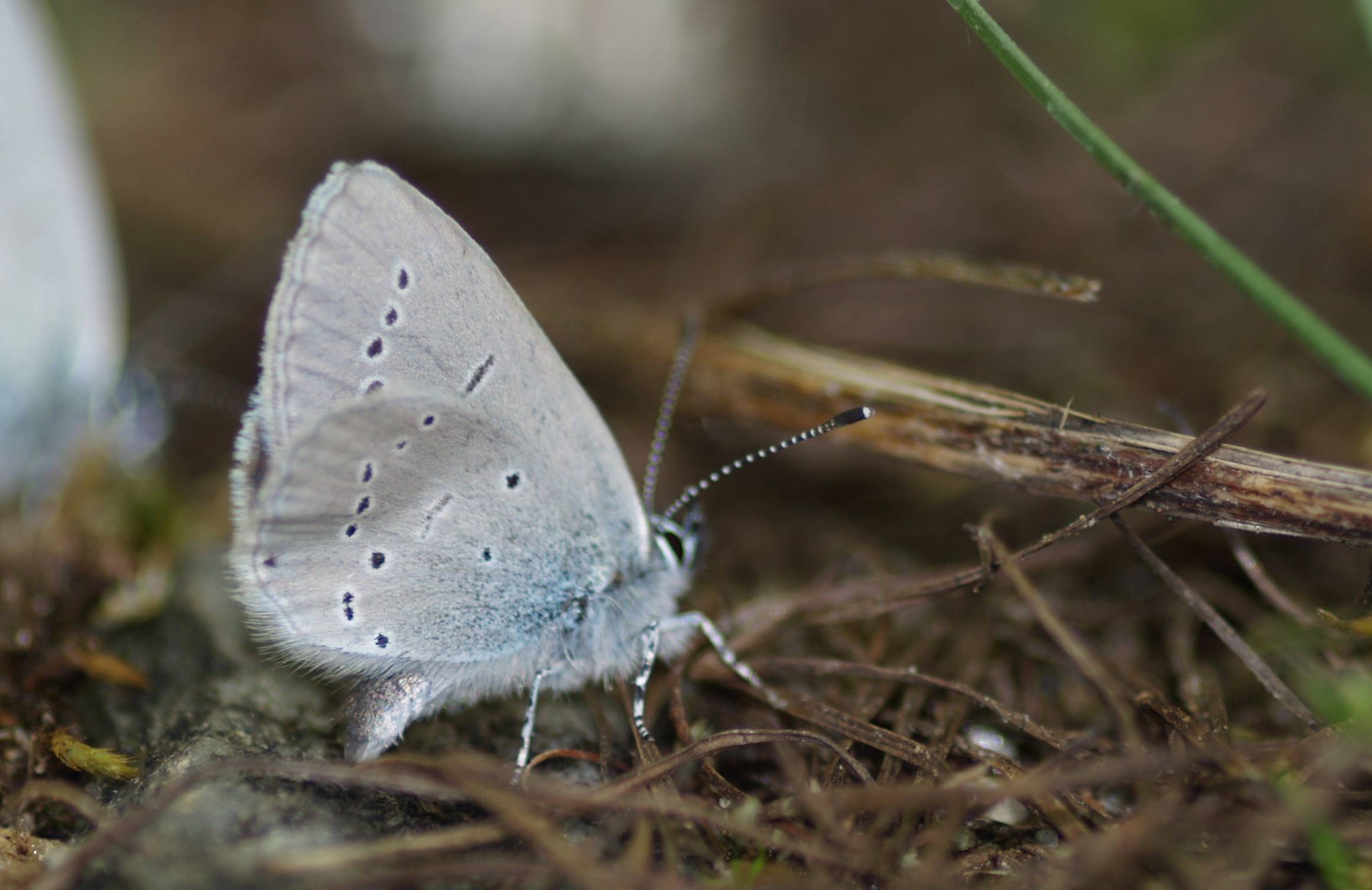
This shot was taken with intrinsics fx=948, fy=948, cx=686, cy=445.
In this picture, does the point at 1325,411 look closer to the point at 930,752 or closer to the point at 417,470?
the point at 930,752

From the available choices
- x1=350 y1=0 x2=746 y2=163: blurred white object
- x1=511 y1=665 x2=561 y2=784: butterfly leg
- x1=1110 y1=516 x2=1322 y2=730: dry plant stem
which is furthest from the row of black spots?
x1=350 y1=0 x2=746 y2=163: blurred white object

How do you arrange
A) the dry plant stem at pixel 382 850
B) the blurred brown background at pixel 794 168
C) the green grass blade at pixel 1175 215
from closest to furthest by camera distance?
the dry plant stem at pixel 382 850 → the green grass blade at pixel 1175 215 → the blurred brown background at pixel 794 168

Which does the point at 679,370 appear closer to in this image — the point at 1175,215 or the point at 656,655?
the point at 656,655

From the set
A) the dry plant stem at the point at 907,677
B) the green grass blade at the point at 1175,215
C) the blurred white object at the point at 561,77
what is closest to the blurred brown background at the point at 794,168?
the blurred white object at the point at 561,77

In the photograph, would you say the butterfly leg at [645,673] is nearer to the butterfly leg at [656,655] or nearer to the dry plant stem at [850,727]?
the butterfly leg at [656,655]

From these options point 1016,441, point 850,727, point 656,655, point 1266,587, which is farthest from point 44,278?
point 1266,587
